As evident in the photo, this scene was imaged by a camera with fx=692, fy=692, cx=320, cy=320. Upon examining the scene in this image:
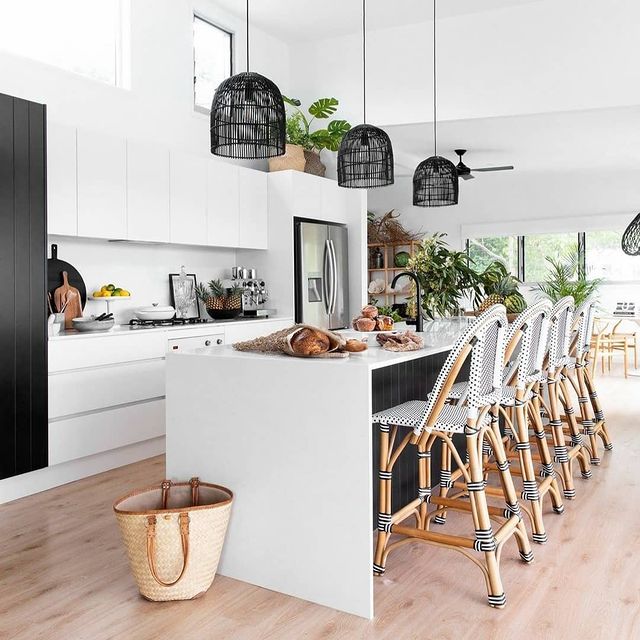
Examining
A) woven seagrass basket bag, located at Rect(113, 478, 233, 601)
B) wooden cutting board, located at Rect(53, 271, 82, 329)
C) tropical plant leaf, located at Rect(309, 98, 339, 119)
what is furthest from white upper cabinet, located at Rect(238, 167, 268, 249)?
woven seagrass basket bag, located at Rect(113, 478, 233, 601)

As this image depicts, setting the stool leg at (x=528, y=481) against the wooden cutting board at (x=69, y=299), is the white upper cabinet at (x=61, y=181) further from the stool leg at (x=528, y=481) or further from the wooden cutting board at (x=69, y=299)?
the stool leg at (x=528, y=481)

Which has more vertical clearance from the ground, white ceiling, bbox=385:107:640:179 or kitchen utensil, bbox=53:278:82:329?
white ceiling, bbox=385:107:640:179

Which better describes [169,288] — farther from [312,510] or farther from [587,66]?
[587,66]

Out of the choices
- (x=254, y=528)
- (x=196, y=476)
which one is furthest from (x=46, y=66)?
(x=254, y=528)

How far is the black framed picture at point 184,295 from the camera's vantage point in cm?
551

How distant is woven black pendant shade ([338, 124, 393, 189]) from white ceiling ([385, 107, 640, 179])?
254 centimetres

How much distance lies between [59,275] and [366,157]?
7.08 ft

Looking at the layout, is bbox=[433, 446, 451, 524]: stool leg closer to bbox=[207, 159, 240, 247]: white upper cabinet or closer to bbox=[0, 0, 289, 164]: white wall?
bbox=[207, 159, 240, 247]: white upper cabinet

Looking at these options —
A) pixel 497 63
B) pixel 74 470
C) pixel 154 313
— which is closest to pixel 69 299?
pixel 154 313

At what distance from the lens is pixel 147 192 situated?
4797mm

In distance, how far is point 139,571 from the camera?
246 centimetres

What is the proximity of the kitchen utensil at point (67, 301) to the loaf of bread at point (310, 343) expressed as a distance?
2.38 m

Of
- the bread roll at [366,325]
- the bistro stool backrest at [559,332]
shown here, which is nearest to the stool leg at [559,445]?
the bistro stool backrest at [559,332]

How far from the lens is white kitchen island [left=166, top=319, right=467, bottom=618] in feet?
7.84
